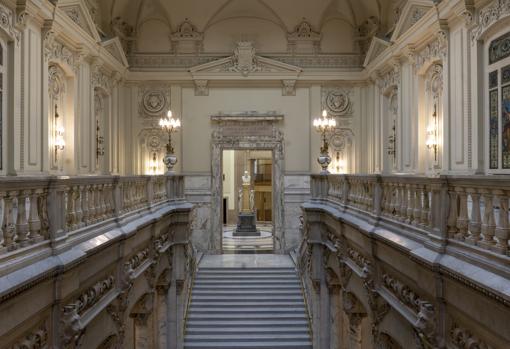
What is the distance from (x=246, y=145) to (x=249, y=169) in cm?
1091

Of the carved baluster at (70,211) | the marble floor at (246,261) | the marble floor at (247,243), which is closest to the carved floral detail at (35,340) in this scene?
the carved baluster at (70,211)

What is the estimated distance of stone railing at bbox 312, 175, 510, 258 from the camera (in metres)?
3.98

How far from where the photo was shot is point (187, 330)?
13.9 m

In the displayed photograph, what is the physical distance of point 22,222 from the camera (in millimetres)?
4441

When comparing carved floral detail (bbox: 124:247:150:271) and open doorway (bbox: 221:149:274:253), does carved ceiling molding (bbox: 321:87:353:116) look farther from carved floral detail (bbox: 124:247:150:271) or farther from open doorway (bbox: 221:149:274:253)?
carved floral detail (bbox: 124:247:150:271)

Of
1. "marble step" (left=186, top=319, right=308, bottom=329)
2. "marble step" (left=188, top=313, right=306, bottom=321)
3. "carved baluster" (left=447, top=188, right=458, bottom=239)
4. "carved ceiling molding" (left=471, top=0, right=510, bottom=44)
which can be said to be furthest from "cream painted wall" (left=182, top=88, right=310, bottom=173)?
"carved baluster" (left=447, top=188, right=458, bottom=239)

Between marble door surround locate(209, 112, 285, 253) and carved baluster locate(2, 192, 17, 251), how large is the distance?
Result: 14.5 metres

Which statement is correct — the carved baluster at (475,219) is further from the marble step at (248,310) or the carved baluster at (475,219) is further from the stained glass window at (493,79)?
the marble step at (248,310)

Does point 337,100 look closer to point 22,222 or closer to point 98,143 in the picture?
point 98,143

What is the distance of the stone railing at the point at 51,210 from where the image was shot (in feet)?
13.7

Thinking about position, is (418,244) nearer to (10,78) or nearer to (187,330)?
(10,78)

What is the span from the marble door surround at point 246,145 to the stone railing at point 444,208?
399 inches

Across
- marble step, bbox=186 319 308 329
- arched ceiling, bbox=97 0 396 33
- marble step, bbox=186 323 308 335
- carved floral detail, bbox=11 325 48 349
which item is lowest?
marble step, bbox=186 323 308 335

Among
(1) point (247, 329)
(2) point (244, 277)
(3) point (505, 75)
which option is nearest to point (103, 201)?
(3) point (505, 75)
